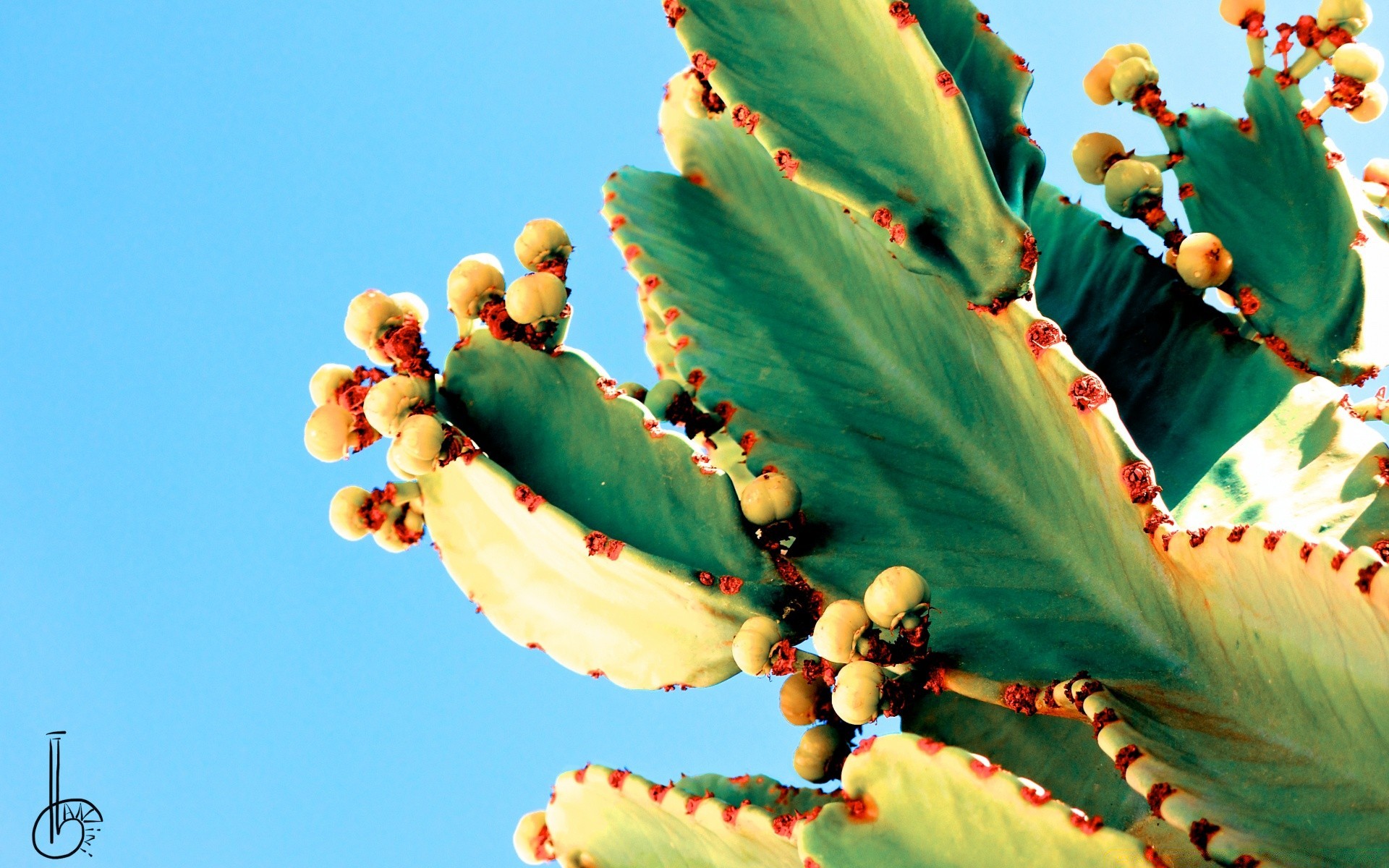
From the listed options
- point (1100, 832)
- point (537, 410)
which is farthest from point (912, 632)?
point (537, 410)

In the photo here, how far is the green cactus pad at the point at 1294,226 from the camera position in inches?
85.0

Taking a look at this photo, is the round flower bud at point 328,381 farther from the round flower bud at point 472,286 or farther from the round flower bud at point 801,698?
the round flower bud at point 801,698

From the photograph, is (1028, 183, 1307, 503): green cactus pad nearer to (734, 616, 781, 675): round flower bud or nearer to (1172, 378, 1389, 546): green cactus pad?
(1172, 378, 1389, 546): green cactus pad

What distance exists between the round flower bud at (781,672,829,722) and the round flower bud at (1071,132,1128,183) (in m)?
1.23

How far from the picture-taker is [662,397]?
1965 millimetres

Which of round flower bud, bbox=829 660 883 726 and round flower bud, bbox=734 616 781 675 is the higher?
round flower bud, bbox=734 616 781 675

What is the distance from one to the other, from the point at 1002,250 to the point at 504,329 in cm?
68

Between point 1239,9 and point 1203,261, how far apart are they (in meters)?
0.57

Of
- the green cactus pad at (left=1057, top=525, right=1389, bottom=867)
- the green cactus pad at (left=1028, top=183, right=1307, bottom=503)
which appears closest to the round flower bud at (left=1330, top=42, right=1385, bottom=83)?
the green cactus pad at (left=1028, top=183, right=1307, bottom=503)

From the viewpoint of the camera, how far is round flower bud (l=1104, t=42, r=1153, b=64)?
2.42 meters

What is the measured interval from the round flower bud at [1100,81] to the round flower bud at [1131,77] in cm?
1

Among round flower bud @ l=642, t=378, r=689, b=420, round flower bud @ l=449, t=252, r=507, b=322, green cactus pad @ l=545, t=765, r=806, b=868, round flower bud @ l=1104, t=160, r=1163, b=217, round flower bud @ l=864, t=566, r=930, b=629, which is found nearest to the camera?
round flower bud @ l=864, t=566, r=930, b=629

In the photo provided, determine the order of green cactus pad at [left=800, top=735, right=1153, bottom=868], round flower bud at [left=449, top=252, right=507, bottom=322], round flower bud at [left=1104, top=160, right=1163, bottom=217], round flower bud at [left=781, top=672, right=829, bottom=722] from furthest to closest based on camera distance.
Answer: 1. round flower bud at [left=1104, top=160, right=1163, bottom=217]
2. round flower bud at [left=449, top=252, right=507, bottom=322]
3. round flower bud at [left=781, top=672, right=829, bottom=722]
4. green cactus pad at [left=800, top=735, right=1153, bottom=868]

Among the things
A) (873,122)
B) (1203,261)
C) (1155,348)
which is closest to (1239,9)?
(1203,261)
